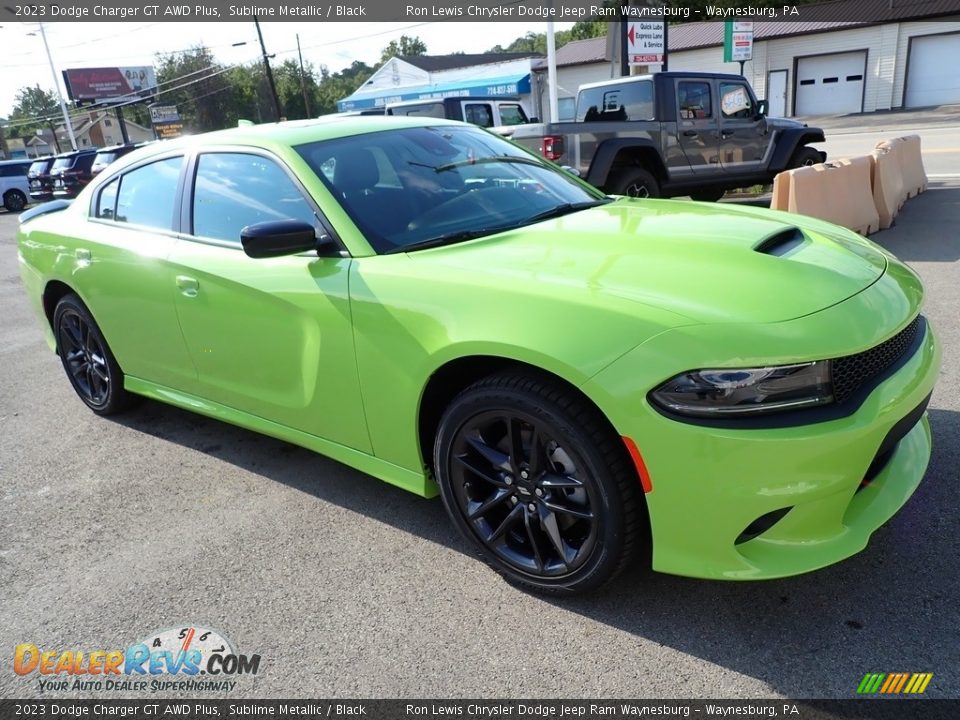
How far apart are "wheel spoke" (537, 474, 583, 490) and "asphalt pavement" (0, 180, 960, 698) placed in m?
0.38

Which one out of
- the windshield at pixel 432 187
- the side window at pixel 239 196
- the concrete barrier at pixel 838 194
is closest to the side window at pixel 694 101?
the concrete barrier at pixel 838 194

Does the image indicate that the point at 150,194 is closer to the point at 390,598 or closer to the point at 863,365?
the point at 390,598

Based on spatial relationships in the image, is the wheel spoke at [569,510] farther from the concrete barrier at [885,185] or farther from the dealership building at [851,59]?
the dealership building at [851,59]

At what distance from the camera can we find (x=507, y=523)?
2537 mm

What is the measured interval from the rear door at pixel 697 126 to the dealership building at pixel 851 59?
77.8 feet

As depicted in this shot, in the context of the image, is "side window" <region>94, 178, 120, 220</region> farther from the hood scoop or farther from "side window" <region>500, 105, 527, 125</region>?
"side window" <region>500, 105, 527, 125</region>

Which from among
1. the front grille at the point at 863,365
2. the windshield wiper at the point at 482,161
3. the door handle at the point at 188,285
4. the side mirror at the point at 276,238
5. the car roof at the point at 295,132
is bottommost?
the front grille at the point at 863,365

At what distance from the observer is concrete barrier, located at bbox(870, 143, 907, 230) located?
8.30m

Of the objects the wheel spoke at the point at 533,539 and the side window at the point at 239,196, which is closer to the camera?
the wheel spoke at the point at 533,539

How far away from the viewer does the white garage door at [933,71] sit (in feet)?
106

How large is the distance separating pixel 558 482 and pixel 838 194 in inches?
265

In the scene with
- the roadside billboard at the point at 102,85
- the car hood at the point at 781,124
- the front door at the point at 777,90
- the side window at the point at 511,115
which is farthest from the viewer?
the roadside billboard at the point at 102,85

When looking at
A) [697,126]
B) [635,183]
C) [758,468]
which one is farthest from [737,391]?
[697,126]

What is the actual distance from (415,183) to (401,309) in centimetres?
83
